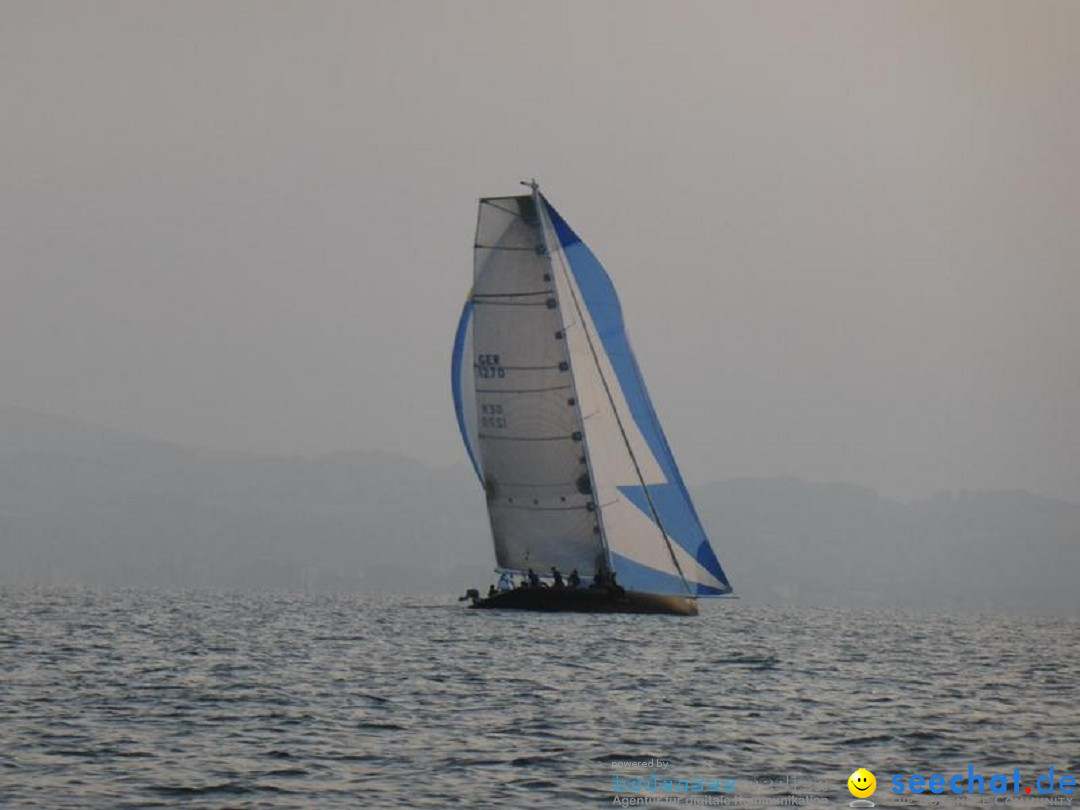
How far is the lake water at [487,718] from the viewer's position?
85.3ft

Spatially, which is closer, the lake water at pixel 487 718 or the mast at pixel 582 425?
the lake water at pixel 487 718

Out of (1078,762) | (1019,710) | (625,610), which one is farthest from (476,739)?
(625,610)

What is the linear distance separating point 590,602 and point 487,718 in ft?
106

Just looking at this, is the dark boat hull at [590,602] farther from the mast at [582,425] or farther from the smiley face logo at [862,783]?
the smiley face logo at [862,783]

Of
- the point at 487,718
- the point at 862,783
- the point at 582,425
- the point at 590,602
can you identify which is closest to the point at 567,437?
the point at 582,425

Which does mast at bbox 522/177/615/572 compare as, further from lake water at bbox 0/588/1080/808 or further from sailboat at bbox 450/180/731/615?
lake water at bbox 0/588/1080/808

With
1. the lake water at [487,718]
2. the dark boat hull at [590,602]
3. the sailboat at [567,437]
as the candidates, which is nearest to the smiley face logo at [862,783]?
the lake water at [487,718]

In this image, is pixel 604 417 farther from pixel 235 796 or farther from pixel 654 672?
pixel 235 796

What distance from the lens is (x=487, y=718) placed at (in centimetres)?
3397

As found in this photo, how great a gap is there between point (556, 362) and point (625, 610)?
9.33 meters

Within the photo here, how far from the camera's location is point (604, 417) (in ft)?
225

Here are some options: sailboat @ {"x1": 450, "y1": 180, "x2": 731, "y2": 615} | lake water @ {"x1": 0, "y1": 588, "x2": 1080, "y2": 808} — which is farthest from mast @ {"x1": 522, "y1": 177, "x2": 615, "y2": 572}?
lake water @ {"x1": 0, "y1": 588, "x2": 1080, "y2": 808}

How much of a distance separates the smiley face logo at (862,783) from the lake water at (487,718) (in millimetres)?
205

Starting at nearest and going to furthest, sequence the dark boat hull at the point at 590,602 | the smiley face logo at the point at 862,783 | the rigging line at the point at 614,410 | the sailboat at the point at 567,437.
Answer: the smiley face logo at the point at 862,783 < the dark boat hull at the point at 590,602 < the sailboat at the point at 567,437 < the rigging line at the point at 614,410
